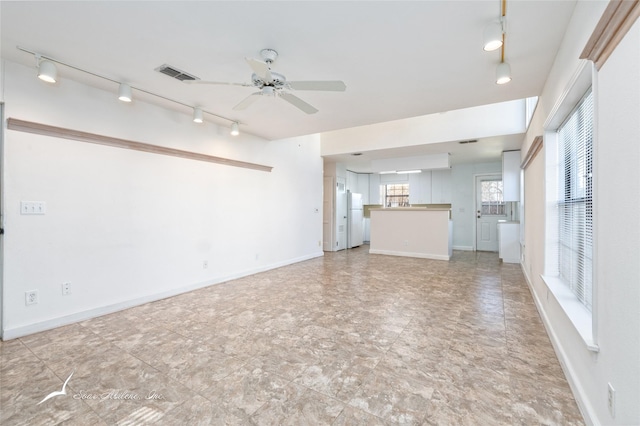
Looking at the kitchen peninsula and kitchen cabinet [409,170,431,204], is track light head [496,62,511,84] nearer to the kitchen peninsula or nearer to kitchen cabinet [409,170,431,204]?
the kitchen peninsula

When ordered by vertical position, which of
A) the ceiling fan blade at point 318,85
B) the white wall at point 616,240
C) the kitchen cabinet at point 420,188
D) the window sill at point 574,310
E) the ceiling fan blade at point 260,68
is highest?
the ceiling fan blade at point 260,68

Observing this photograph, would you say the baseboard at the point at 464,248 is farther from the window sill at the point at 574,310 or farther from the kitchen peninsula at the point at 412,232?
the window sill at the point at 574,310

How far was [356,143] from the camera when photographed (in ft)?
20.2

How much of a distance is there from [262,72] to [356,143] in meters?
4.24

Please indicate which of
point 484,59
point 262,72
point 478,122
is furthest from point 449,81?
point 478,122

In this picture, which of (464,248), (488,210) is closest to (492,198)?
(488,210)

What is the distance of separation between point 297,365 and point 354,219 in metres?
6.37

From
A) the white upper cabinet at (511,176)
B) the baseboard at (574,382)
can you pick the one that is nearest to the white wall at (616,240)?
the baseboard at (574,382)

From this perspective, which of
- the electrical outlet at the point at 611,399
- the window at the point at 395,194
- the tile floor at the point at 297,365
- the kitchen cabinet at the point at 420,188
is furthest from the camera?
the window at the point at 395,194

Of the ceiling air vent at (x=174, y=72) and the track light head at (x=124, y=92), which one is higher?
the ceiling air vent at (x=174, y=72)

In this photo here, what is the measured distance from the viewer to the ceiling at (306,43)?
6.03 feet

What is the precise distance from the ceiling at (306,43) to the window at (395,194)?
5.75m

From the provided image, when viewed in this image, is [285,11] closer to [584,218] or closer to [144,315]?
[584,218]

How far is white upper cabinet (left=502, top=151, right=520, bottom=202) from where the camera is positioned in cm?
566
